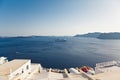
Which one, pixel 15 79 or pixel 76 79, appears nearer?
pixel 76 79

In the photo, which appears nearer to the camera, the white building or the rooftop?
the white building

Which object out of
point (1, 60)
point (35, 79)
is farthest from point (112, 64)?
point (1, 60)

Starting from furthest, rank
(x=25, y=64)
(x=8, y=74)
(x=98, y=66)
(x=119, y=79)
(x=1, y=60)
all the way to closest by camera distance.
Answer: (x=1, y=60) → (x=98, y=66) → (x=25, y=64) → (x=8, y=74) → (x=119, y=79)

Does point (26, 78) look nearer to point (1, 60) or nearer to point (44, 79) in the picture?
point (44, 79)

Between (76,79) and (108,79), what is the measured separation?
12.9 ft

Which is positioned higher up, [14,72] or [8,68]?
[8,68]

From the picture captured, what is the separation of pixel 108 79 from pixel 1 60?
92.0 feet

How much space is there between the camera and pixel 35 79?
2564cm

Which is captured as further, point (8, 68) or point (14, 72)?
point (8, 68)

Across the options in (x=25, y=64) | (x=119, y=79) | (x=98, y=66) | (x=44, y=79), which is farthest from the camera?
(x=98, y=66)

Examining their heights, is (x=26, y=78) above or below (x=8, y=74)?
below

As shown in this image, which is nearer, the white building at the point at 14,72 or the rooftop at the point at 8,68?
the white building at the point at 14,72

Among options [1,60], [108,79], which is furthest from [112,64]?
[1,60]

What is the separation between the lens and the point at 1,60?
3709 cm
